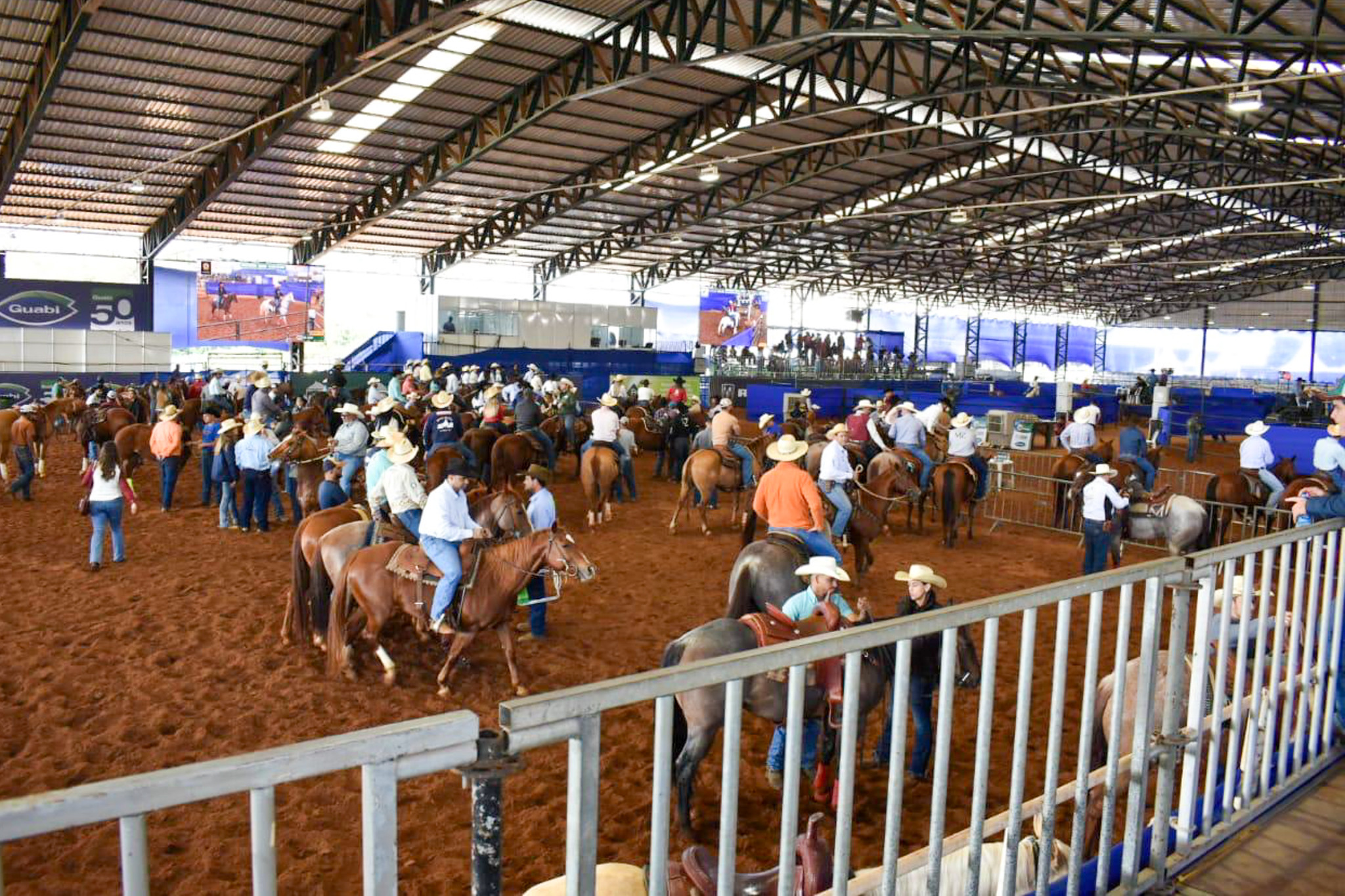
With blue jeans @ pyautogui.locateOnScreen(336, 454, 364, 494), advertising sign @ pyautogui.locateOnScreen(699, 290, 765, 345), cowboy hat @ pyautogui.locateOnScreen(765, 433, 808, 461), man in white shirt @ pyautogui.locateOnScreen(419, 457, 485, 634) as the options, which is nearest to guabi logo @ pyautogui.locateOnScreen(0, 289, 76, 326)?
blue jeans @ pyautogui.locateOnScreen(336, 454, 364, 494)

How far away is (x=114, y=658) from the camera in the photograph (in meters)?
8.14

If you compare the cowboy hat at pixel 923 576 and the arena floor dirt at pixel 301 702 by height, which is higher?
the cowboy hat at pixel 923 576

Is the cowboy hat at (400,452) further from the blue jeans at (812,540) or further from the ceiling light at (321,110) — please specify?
the ceiling light at (321,110)

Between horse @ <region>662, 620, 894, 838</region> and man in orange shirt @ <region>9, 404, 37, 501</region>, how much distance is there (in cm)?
1366

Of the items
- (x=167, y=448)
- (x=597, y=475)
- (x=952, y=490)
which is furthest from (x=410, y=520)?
(x=952, y=490)

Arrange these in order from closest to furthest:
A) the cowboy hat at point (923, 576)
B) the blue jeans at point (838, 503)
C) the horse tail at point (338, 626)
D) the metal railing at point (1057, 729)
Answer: the metal railing at point (1057, 729) → the cowboy hat at point (923, 576) → the horse tail at point (338, 626) → the blue jeans at point (838, 503)

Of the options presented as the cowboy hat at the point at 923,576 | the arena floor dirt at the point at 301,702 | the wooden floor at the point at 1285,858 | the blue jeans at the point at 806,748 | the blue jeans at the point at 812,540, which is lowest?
the arena floor dirt at the point at 301,702

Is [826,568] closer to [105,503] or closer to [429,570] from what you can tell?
[429,570]

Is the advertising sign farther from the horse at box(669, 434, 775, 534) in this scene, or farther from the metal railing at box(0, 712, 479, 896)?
the metal railing at box(0, 712, 479, 896)

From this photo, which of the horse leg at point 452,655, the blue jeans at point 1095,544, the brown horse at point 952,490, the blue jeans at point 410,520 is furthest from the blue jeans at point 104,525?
the blue jeans at point 1095,544

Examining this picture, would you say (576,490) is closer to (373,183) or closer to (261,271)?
(373,183)

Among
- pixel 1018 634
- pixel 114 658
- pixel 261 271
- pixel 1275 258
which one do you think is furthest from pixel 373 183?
pixel 1275 258

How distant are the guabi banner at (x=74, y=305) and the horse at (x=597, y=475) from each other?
2430 cm

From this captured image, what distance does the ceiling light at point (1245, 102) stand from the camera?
13773mm
